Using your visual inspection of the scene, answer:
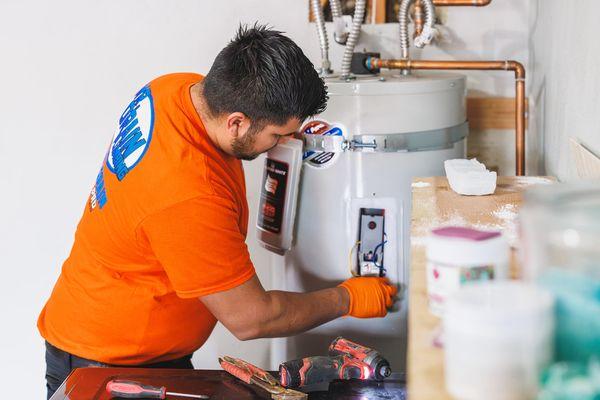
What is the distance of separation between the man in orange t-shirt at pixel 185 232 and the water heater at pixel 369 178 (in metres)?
0.14

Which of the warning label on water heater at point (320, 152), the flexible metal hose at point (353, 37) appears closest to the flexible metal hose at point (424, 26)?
the flexible metal hose at point (353, 37)

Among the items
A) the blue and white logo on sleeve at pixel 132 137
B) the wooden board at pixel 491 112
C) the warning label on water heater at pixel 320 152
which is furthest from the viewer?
the wooden board at pixel 491 112

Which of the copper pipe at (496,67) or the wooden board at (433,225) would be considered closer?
the wooden board at (433,225)

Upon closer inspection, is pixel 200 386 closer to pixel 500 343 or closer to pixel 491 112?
pixel 500 343

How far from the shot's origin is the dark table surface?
59.8 inches

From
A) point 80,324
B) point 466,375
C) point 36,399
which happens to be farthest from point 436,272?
point 36,399

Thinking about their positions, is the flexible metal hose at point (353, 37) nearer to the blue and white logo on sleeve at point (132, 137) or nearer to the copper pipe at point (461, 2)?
the copper pipe at point (461, 2)

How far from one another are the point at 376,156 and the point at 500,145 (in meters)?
0.76

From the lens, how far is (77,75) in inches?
103

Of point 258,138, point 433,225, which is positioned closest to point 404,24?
point 258,138

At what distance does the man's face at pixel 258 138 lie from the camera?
1.60 m

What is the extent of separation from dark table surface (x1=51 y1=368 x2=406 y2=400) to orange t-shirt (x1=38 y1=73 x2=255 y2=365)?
0.47ft

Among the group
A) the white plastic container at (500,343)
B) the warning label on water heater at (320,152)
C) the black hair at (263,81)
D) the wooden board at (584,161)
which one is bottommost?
the warning label on water heater at (320,152)

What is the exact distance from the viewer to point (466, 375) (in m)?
0.70
